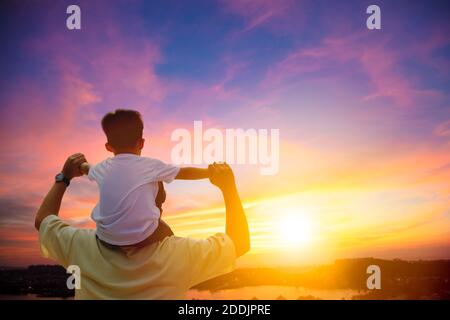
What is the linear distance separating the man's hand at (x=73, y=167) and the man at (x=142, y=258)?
17cm

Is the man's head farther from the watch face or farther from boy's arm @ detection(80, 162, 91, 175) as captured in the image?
the watch face

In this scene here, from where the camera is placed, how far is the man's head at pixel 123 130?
1676 millimetres

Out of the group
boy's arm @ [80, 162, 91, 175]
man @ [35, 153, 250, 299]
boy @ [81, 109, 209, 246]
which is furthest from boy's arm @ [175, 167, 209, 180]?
boy's arm @ [80, 162, 91, 175]

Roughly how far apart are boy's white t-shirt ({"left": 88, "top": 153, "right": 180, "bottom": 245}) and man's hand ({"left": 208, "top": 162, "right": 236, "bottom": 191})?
16 cm

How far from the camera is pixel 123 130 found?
1675 mm

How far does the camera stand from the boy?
5.07ft

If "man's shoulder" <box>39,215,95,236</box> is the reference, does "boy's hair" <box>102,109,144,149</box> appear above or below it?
above

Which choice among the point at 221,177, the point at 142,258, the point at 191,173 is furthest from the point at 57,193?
the point at 221,177

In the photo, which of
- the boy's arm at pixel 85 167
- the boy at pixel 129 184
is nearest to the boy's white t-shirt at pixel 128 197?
the boy at pixel 129 184

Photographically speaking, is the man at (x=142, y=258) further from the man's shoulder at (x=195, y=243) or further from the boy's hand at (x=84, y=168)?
the boy's hand at (x=84, y=168)

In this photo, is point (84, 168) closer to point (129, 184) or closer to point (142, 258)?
point (129, 184)
